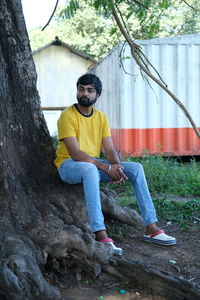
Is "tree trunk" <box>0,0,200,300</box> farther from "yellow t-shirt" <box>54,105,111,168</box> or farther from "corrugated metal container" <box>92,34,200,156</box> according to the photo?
"corrugated metal container" <box>92,34,200,156</box>

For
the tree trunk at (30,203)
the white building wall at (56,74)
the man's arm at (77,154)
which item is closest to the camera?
the tree trunk at (30,203)

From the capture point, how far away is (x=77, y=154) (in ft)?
12.8

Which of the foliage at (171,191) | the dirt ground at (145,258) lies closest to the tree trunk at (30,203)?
the dirt ground at (145,258)

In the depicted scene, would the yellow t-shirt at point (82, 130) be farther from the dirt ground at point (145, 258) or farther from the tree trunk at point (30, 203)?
the dirt ground at point (145, 258)

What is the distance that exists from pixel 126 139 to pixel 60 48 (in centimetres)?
1903

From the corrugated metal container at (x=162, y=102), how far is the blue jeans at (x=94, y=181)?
5952 millimetres

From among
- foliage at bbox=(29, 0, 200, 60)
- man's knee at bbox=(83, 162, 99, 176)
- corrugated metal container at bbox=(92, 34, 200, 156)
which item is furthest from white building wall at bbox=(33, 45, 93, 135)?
man's knee at bbox=(83, 162, 99, 176)

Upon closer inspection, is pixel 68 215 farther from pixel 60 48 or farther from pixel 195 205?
pixel 60 48

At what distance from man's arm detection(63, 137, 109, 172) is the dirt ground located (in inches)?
29.8

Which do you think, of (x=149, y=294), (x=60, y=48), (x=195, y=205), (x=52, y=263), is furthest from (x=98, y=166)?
(x=60, y=48)

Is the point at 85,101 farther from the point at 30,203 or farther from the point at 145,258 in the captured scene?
the point at 145,258

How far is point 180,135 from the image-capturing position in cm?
1026

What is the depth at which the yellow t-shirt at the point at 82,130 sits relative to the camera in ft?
13.3

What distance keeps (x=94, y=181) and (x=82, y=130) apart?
70cm
